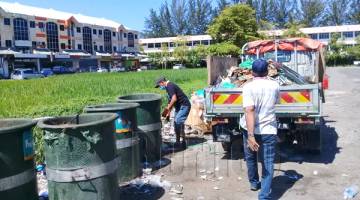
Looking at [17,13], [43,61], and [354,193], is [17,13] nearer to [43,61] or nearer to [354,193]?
[43,61]

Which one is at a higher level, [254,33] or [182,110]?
[254,33]

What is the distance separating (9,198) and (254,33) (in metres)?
63.6

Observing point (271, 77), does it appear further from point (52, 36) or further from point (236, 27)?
point (52, 36)

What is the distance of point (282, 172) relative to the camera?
7078 mm

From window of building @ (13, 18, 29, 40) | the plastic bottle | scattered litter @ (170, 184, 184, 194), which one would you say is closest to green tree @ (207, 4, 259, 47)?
window of building @ (13, 18, 29, 40)

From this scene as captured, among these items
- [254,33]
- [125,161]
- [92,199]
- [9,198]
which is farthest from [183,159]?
[254,33]

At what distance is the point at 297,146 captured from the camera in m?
8.54

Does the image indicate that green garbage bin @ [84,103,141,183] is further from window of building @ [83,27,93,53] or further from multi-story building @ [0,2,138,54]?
window of building @ [83,27,93,53]

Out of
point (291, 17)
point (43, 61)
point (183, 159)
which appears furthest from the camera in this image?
point (291, 17)

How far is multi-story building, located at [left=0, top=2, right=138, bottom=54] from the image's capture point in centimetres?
6546

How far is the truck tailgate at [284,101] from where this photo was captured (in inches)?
288

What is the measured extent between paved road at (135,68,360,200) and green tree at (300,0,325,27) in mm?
103016

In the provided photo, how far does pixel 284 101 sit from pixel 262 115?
2193 mm

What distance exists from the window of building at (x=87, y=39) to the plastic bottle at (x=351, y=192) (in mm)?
80470
